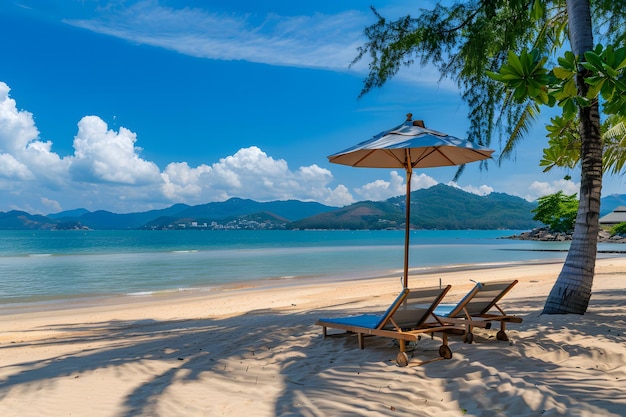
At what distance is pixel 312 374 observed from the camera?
4.82 m

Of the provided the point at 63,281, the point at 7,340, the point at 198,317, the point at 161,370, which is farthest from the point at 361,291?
the point at 63,281

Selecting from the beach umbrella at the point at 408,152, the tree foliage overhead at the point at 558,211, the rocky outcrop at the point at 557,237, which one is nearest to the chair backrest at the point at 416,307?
the beach umbrella at the point at 408,152

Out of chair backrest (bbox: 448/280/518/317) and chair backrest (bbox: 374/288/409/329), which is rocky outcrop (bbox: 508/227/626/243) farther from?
chair backrest (bbox: 374/288/409/329)

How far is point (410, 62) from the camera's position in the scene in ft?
30.0

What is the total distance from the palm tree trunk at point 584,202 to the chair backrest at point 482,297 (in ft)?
5.36

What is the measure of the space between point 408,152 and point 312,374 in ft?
11.6

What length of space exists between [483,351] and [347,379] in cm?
171

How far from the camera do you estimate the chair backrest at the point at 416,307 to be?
528 cm

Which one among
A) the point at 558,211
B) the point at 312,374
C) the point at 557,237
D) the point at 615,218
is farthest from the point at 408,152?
the point at 615,218

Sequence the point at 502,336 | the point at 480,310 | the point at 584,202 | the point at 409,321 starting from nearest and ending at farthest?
the point at 409,321, the point at 502,336, the point at 480,310, the point at 584,202

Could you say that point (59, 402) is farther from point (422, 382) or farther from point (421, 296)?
point (421, 296)

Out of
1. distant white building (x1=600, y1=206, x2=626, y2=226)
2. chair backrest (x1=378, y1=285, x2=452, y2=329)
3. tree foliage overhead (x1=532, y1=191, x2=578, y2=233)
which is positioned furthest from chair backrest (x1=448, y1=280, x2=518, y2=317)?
distant white building (x1=600, y1=206, x2=626, y2=226)

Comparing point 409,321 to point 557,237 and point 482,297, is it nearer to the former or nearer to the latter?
Answer: point 482,297

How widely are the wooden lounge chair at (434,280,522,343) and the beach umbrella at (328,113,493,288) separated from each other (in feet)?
2.25
